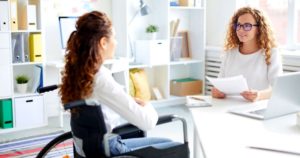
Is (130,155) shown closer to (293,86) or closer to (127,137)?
(127,137)

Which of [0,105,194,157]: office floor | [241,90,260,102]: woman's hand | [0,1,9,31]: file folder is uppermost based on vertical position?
[0,1,9,31]: file folder

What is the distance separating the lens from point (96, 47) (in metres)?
1.80

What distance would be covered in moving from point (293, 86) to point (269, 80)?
69cm

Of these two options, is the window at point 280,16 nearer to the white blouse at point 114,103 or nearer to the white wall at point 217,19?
the white wall at point 217,19

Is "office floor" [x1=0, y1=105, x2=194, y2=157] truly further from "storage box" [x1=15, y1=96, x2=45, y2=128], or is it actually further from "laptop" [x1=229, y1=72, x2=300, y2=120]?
"laptop" [x1=229, y1=72, x2=300, y2=120]

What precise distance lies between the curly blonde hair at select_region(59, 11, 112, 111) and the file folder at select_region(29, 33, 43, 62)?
231 cm

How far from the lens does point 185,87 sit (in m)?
5.21

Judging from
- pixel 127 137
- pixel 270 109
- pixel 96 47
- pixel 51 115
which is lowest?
pixel 51 115

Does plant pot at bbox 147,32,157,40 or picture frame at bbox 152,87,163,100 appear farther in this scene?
picture frame at bbox 152,87,163,100

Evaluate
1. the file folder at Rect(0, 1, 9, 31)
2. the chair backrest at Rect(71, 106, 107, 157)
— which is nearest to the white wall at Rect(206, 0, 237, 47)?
the file folder at Rect(0, 1, 9, 31)

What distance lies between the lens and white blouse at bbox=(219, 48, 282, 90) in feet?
8.49

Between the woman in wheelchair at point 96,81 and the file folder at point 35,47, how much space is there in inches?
90.4

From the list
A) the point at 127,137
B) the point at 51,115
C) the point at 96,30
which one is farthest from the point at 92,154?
the point at 51,115

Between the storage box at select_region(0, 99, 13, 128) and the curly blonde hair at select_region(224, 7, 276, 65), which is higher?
the curly blonde hair at select_region(224, 7, 276, 65)
